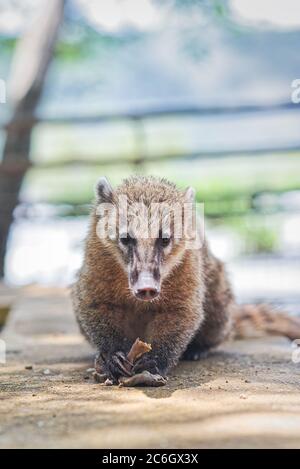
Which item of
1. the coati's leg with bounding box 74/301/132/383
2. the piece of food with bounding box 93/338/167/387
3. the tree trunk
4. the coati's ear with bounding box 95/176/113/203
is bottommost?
the piece of food with bounding box 93/338/167/387

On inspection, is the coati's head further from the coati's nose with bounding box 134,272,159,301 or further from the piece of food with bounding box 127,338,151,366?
the piece of food with bounding box 127,338,151,366

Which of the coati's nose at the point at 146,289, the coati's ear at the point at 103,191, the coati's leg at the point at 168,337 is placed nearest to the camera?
the coati's nose at the point at 146,289

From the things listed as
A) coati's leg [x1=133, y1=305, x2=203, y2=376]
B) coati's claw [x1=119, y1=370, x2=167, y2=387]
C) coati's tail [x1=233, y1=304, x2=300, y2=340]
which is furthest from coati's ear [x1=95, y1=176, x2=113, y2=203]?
coati's tail [x1=233, y1=304, x2=300, y2=340]

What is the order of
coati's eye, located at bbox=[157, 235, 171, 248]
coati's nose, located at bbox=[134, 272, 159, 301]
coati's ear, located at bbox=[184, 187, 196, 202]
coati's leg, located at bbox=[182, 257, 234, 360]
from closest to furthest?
coati's nose, located at bbox=[134, 272, 159, 301], coati's eye, located at bbox=[157, 235, 171, 248], coati's ear, located at bbox=[184, 187, 196, 202], coati's leg, located at bbox=[182, 257, 234, 360]

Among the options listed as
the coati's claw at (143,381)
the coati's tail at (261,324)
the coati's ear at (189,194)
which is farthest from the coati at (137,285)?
the coati's tail at (261,324)

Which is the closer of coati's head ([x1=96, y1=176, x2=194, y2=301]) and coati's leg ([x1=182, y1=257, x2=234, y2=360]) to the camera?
coati's head ([x1=96, y1=176, x2=194, y2=301])

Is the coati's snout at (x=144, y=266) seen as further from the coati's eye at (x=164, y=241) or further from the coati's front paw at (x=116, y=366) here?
the coati's front paw at (x=116, y=366)
